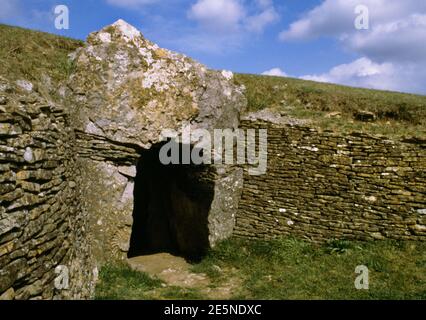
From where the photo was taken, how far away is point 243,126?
34.0 ft

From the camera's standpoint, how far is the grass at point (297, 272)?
7363 millimetres

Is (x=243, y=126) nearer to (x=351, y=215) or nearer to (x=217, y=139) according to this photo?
(x=217, y=139)

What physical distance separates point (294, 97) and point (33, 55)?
7.71m

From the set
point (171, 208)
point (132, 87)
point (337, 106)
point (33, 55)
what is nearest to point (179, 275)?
point (171, 208)

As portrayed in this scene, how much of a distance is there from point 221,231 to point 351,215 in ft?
10.6

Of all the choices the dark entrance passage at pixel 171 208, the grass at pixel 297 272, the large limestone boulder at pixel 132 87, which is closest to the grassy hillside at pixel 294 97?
the large limestone boulder at pixel 132 87

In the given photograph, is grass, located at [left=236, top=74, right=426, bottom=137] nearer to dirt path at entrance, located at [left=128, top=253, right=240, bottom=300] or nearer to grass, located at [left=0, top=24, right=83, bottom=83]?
dirt path at entrance, located at [left=128, top=253, right=240, bottom=300]

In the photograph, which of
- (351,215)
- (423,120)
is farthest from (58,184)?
(423,120)

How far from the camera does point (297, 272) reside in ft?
27.2

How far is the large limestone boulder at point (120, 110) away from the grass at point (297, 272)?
4.21 feet

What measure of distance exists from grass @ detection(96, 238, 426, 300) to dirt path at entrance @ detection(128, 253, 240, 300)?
148 mm

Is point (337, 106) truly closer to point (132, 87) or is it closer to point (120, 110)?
point (132, 87)

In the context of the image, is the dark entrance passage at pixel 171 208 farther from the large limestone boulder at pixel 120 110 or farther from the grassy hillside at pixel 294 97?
the grassy hillside at pixel 294 97
